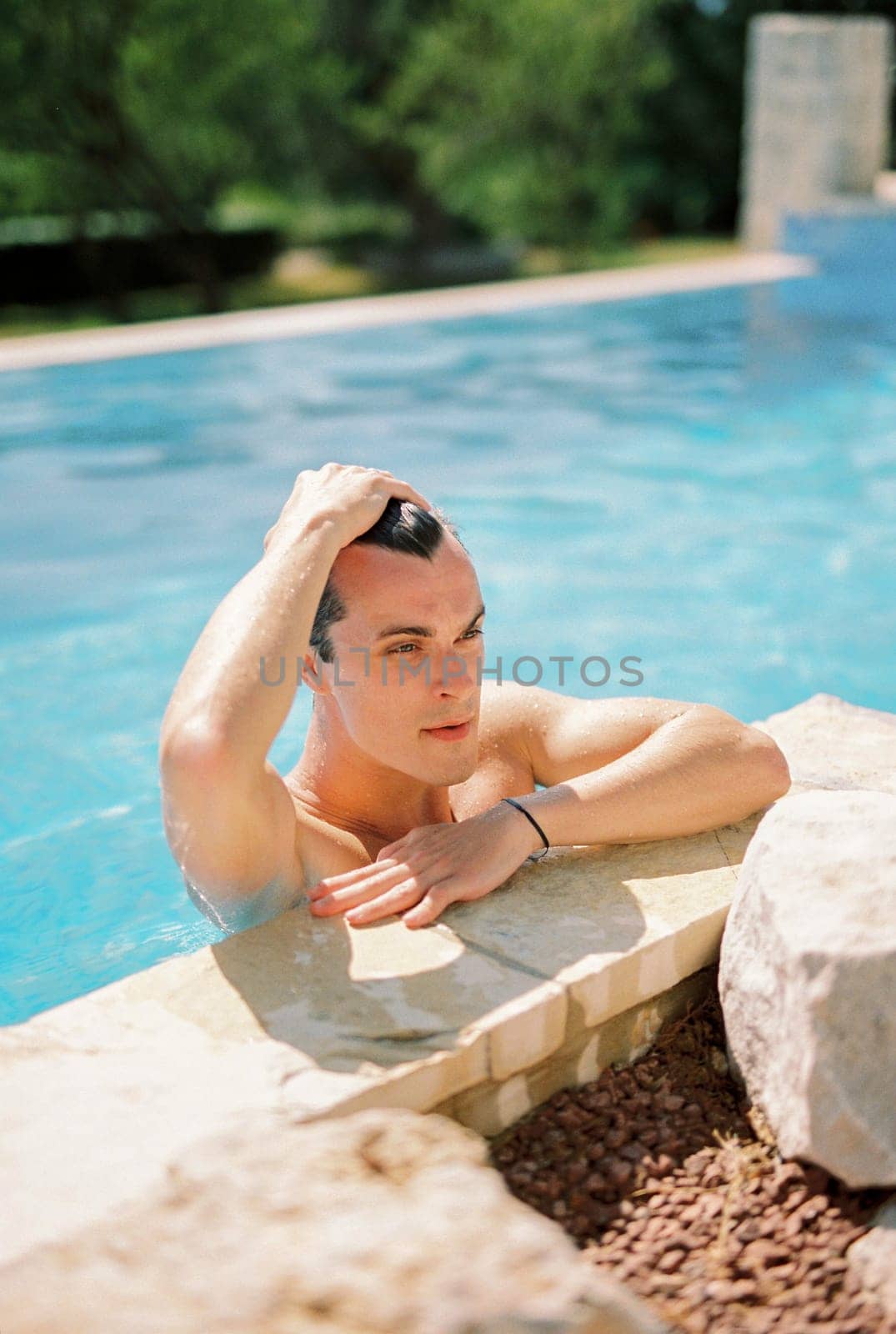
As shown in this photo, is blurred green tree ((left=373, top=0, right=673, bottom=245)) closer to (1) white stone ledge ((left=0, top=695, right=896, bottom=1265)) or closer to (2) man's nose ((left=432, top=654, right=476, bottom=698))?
(2) man's nose ((left=432, top=654, right=476, bottom=698))

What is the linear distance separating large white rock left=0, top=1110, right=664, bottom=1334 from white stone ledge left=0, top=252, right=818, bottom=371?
887 cm

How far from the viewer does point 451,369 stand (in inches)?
412

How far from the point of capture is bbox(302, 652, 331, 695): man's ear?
8.43 feet

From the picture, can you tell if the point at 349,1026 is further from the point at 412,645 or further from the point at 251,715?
the point at 412,645

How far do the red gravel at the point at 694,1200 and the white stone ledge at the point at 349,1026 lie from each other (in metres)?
0.07

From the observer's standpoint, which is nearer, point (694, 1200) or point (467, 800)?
point (694, 1200)

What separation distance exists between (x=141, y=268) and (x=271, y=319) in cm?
962

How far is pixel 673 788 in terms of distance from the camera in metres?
2.55

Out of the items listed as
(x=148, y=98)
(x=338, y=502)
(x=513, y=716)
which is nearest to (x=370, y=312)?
(x=148, y=98)

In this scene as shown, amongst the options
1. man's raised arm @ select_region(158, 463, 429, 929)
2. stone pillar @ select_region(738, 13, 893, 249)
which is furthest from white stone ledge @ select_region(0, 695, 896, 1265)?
stone pillar @ select_region(738, 13, 893, 249)

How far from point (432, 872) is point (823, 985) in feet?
2.47

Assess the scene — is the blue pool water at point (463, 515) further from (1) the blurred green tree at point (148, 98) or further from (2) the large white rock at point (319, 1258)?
(1) the blurred green tree at point (148, 98)

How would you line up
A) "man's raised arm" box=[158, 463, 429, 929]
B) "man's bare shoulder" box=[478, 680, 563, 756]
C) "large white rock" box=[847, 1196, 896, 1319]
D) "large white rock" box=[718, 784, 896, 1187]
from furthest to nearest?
"man's bare shoulder" box=[478, 680, 563, 756], "man's raised arm" box=[158, 463, 429, 929], "large white rock" box=[718, 784, 896, 1187], "large white rock" box=[847, 1196, 896, 1319]

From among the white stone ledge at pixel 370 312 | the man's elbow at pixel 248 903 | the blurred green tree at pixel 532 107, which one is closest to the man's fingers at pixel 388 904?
the man's elbow at pixel 248 903
